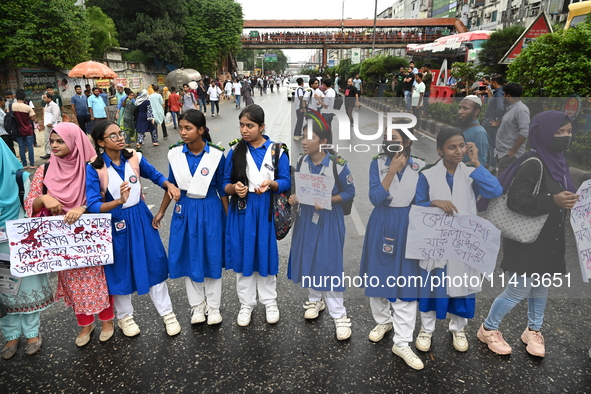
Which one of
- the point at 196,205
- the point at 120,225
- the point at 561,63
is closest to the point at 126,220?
the point at 120,225

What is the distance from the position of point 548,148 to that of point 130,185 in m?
2.78

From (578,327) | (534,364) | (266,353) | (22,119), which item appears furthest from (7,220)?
(22,119)

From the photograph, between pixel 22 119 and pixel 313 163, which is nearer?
pixel 313 163

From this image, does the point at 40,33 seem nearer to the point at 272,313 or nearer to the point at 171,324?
the point at 171,324

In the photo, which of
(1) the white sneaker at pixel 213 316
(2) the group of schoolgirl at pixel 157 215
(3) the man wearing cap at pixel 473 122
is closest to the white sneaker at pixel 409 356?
(2) the group of schoolgirl at pixel 157 215

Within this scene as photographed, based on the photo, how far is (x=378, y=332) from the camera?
290 cm

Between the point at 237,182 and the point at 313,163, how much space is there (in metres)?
0.56

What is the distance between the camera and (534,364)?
2.63 m

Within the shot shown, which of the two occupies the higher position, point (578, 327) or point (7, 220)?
point (7, 220)

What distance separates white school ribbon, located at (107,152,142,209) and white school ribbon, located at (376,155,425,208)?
172 cm

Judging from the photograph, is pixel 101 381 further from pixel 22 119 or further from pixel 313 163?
pixel 22 119

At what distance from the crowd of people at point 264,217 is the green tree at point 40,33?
1445 cm

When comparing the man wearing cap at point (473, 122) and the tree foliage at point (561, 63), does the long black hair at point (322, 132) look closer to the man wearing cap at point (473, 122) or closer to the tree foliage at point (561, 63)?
the man wearing cap at point (473, 122)

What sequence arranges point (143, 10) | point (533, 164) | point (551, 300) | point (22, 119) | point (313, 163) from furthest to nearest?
point (143, 10) < point (22, 119) < point (551, 300) < point (313, 163) < point (533, 164)
